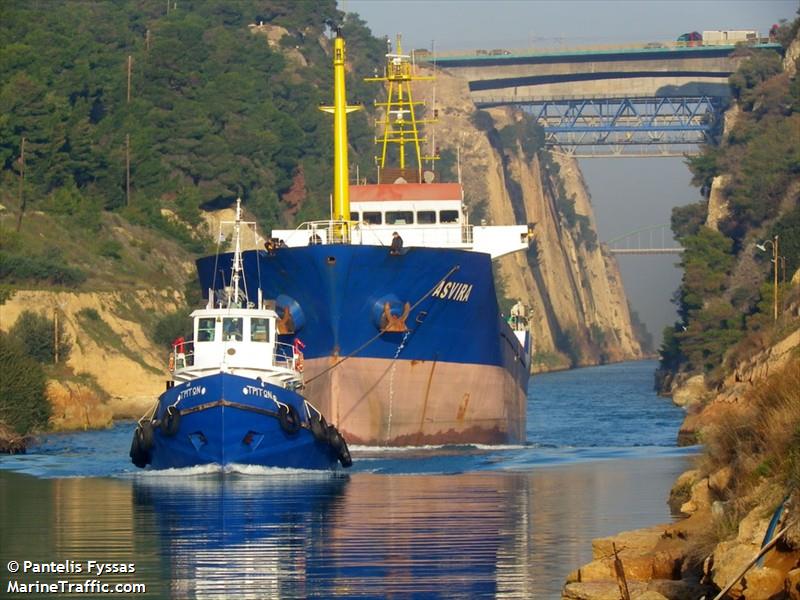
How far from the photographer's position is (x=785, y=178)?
301 ft

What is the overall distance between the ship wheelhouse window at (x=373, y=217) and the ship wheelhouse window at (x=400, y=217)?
228mm

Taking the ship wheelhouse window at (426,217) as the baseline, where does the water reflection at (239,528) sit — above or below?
below

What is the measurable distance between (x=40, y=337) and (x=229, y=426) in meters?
38.5

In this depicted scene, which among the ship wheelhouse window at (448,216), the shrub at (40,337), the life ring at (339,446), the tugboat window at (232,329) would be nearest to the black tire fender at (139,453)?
the tugboat window at (232,329)

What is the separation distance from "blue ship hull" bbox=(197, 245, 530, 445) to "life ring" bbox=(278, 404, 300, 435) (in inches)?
331

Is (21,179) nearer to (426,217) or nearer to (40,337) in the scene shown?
(40,337)

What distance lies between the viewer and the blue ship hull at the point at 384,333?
144ft

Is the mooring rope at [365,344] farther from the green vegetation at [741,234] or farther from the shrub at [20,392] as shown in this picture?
the green vegetation at [741,234]

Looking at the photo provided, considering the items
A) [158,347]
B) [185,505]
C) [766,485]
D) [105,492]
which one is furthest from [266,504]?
[158,347]

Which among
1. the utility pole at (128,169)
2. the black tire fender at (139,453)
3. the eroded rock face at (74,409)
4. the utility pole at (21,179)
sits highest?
the utility pole at (128,169)

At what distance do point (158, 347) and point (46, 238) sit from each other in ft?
41.1

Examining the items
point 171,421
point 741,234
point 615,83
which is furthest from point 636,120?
point 171,421

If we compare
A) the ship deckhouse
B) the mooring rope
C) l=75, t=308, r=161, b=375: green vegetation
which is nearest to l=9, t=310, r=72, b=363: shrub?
l=75, t=308, r=161, b=375: green vegetation

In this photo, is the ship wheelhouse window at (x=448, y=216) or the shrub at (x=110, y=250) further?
the shrub at (x=110, y=250)
